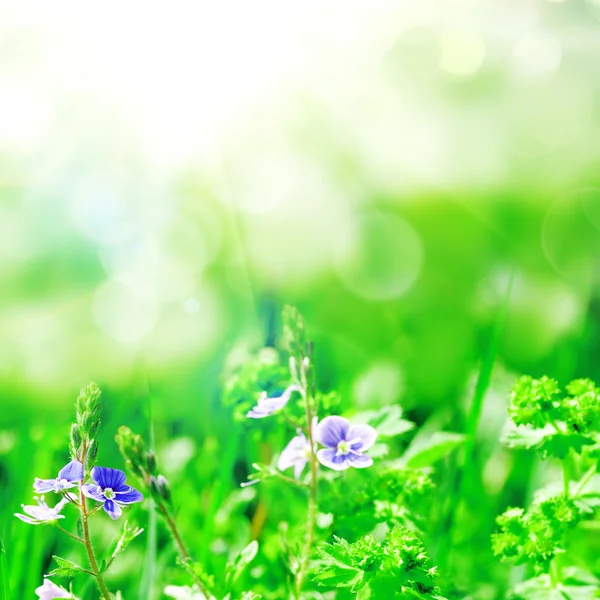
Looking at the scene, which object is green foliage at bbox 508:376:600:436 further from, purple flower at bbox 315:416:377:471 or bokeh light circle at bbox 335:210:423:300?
bokeh light circle at bbox 335:210:423:300

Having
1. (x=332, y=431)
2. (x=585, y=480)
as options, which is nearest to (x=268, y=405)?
(x=332, y=431)

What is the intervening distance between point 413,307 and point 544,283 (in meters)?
0.69

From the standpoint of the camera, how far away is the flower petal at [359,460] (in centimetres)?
120

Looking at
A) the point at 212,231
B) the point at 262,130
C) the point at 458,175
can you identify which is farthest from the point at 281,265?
the point at 458,175

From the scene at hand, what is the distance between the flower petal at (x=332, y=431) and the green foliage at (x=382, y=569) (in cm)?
17

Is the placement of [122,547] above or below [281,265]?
above

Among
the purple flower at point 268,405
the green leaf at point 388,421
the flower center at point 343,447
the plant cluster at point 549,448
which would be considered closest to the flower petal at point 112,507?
the purple flower at point 268,405

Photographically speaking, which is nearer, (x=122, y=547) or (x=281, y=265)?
(x=122, y=547)

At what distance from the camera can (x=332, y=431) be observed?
128 centimetres

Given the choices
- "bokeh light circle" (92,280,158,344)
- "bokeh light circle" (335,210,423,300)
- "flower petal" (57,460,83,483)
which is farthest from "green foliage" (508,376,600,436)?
"bokeh light circle" (335,210,423,300)

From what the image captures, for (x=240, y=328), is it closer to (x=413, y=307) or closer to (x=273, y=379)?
(x=413, y=307)

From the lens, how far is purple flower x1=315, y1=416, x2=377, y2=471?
4.13 ft

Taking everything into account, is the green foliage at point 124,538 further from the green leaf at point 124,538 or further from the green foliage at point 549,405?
the green foliage at point 549,405

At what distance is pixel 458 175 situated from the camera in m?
4.15
